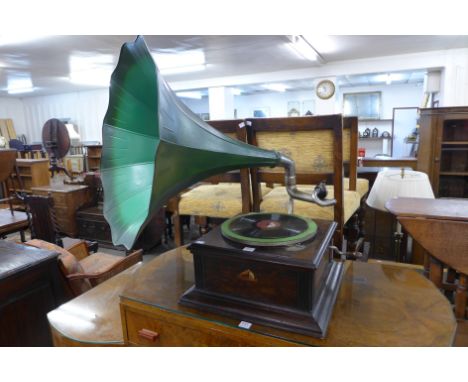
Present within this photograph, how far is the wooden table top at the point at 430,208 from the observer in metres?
1.22

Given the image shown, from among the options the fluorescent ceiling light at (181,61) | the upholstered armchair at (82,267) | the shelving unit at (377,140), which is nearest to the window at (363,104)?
the shelving unit at (377,140)

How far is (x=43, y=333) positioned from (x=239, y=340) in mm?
1310

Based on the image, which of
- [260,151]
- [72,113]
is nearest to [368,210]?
[260,151]

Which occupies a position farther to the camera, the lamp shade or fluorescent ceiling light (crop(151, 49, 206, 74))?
fluorescent ceiling light (crop(151, 49, 206, 74))

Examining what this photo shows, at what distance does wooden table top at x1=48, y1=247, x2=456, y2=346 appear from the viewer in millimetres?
730

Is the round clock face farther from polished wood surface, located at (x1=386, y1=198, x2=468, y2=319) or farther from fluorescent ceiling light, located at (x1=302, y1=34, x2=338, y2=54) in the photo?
polished wood surface, located at (x1=386, y1=198, x2=468, y2=319)

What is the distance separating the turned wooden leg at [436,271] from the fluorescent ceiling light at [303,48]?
10.6 ft

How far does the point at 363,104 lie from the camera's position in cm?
907

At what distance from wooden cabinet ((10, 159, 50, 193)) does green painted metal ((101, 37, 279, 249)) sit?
192 inches

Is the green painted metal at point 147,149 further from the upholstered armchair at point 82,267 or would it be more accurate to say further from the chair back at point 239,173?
the upholstered armchair at point 82,267

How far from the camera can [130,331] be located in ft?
3.09

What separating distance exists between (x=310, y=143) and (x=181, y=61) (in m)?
4.29

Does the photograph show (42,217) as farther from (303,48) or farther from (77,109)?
(77,109)

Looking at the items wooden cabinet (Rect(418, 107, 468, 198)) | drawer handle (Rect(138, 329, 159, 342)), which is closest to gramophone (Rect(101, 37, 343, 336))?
drawer handle (Rect(138, 329, 159, 342))
